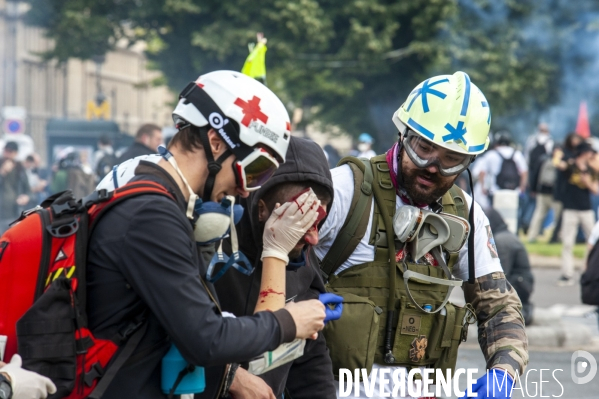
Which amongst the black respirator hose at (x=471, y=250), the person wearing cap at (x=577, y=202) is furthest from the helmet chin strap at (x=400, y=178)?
the person wearing cap at (x=577, y=202)

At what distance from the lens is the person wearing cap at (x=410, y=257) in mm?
3451

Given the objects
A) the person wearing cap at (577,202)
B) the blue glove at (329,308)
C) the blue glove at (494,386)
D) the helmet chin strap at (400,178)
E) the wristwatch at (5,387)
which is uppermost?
the person wearing cap at (577,202)

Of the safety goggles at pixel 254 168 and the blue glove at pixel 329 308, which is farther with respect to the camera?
the blue glove at pixel 329 308

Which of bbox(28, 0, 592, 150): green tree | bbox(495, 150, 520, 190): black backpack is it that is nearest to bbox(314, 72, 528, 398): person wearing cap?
bbox(495, 150, 520, 190): black backpack

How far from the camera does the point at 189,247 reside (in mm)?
2414

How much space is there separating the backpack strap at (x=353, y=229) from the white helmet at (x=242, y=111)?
817mm

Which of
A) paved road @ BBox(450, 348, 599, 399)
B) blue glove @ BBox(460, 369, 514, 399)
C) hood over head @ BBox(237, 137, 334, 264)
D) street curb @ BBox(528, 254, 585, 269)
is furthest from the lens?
street curb @ BBox(528, 254, 585, 269)

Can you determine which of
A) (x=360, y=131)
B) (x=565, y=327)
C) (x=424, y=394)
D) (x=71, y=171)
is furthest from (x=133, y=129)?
(x=424, y=394)

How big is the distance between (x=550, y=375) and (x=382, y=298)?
480cm

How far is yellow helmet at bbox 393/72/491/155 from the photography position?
3.46 metres

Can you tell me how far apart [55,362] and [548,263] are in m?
13.5

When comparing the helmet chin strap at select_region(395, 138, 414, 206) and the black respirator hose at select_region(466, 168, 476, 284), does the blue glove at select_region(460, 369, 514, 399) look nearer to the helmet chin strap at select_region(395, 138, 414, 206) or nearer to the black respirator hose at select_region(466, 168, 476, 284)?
the black respirator hose at select_region(466, 168, 476, 284)

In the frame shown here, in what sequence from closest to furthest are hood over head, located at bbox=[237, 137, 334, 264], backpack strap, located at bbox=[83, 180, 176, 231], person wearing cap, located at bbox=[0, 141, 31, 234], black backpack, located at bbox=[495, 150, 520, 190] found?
backpack strap, located at bbox=[83, 180, 176, 231]
hood over head, located at bbox=[237, 137, 334, 264]
person wearing cap, located at bbox=[0, 141, 31, 234]
black backpack, located at bbox=[495, 150, 520, 190]

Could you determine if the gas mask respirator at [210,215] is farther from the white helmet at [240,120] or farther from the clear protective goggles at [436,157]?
the clear protective goggles at [436,157]
